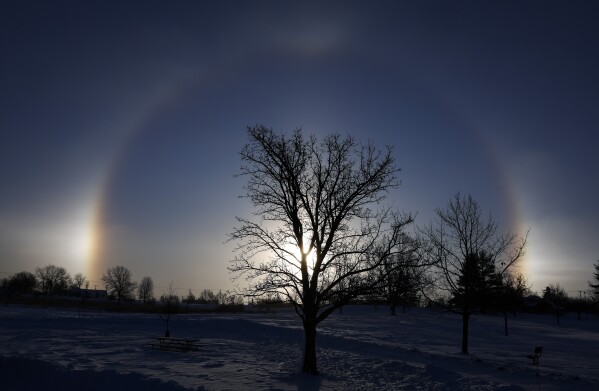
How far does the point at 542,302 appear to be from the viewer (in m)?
98.9

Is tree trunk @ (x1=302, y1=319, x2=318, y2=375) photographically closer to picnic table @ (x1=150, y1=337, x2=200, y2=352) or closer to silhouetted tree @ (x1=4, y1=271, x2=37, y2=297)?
picnic table @ (x1=150, y1=337, x2=200, y2=352)

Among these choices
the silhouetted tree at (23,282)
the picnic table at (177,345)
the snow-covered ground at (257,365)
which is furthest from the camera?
the silhouetted tree at (23,282)

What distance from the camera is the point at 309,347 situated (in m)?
19.8

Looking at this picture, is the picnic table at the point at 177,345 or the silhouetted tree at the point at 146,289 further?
the silhouetted tree at the point at 146,289

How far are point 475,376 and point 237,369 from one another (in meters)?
10.5

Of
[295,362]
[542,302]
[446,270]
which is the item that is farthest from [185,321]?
[542,302]

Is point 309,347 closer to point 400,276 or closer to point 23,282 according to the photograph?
point 400,276

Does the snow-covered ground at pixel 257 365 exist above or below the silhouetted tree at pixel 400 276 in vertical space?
below

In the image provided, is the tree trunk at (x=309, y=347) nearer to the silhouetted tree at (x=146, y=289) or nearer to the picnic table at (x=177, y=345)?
the picnic table at (x=177, y=345)

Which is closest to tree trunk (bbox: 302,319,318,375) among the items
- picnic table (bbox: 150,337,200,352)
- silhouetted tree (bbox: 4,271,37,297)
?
picnic table (bbox: 150,337,200,352)

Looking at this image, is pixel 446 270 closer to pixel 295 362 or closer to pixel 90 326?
pixel 295 362

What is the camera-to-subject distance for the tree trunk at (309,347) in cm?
1961

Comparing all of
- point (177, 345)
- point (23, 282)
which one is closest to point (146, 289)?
point (23, 282)

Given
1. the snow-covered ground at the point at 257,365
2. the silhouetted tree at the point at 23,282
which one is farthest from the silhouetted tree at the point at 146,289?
the snow-covered ground at the point at 257,365
